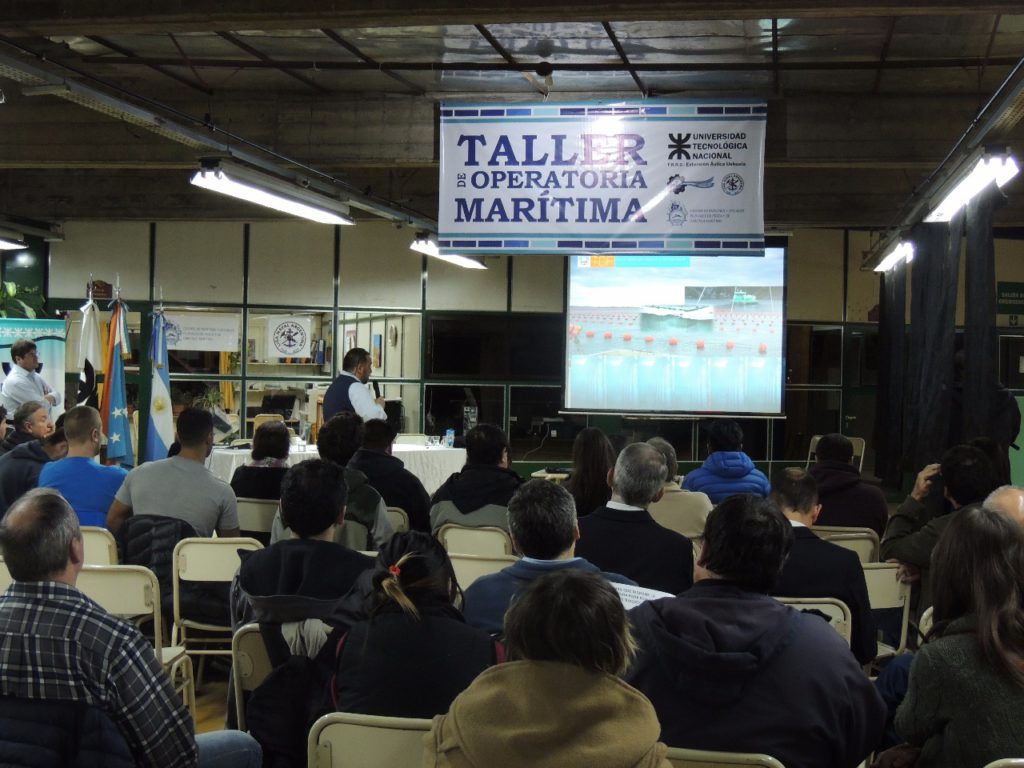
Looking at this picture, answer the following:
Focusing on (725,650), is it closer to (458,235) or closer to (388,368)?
(458,235)

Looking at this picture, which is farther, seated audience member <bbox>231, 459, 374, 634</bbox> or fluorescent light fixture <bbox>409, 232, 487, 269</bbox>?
fluorescent light fixture <bbox>409, 232, 487, 269</bbox>

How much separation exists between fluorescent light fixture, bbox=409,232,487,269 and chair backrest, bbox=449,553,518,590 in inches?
233

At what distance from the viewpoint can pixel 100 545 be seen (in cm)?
425

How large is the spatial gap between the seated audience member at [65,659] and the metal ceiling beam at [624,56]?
5.18 metres

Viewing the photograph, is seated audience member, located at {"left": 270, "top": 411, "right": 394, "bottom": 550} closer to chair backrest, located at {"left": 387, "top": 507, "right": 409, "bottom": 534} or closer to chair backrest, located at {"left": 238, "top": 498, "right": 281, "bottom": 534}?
chair backrest, located at {"left": 387, "top": 507, "right": 409, "bottom": 534}

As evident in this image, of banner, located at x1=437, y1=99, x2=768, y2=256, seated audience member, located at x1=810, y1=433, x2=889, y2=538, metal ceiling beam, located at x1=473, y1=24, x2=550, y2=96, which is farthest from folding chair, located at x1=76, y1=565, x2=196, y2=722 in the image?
metal ceiling beam, located at x1=473, y1=24, x2=550, y2=96

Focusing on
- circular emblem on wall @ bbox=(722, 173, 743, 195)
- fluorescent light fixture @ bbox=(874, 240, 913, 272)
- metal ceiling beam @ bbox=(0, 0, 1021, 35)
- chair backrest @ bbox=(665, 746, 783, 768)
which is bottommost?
chair backrest @ bbox=(665, 746, 783, 768)

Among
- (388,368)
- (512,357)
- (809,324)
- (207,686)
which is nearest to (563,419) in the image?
(512,357)

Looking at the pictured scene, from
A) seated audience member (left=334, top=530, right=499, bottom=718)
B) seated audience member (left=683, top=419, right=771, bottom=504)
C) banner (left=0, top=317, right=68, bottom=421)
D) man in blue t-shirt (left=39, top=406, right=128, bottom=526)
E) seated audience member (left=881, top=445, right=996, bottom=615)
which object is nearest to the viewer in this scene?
seated audience member (left=334, top=530, right=499, bottom=718)

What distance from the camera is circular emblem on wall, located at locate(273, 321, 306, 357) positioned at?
12664 mm

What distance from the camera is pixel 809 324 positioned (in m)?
13.1

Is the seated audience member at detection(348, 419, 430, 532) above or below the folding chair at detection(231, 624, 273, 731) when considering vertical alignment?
above

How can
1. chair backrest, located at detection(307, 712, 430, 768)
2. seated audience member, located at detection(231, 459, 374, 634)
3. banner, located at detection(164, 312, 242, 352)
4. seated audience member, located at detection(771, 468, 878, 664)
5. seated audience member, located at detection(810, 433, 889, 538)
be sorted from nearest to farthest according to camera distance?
chair backrest, located at detection(307, 712, 430, 768)
seated audience member, located at detection(231, 459, 374, 634)
seated audience member, located at detection(771, 468, 878, 664)
seated audience member, located at detection(810, 433, 889, 538)
banner, located at detection(164, 312, 242, 352)

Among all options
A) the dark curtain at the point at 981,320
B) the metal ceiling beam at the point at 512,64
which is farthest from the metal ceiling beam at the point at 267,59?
the dark curtain at the point at 981,320
